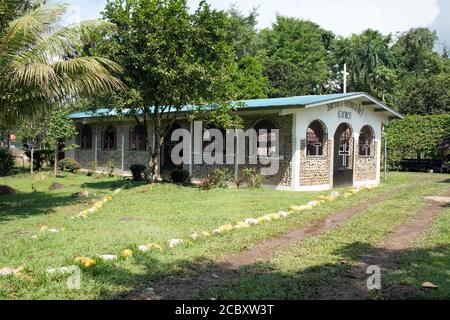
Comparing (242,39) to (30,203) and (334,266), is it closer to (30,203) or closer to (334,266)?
(30,203)

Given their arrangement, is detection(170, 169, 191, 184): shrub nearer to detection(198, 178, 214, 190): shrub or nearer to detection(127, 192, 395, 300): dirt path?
detection(198, 178, 214, 190): shrub

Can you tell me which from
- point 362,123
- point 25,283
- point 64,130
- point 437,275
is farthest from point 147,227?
point 64,130

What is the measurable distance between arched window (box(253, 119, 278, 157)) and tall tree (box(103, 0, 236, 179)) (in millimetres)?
1995

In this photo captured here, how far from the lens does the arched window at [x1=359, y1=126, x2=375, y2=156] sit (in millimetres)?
19328

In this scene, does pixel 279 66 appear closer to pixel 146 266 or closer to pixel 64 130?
pixel 64 130

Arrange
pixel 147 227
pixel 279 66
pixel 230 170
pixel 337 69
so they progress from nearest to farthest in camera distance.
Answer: pixel 147 227 < pixel 230 170 < pixel 279 66 < pixel 337 69

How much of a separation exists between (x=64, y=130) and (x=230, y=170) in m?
10.8

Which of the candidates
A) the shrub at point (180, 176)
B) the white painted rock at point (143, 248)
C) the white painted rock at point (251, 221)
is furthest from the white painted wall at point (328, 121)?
the white painted rock at point (143, 248)

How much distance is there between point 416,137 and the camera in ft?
89.9

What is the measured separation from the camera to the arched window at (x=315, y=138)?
1680 centimetres

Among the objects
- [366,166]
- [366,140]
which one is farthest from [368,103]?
[366,166]

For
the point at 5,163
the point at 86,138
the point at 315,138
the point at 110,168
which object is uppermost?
the point at 86,138

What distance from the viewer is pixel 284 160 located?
52.2 feet

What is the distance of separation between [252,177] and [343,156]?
4.43 m
